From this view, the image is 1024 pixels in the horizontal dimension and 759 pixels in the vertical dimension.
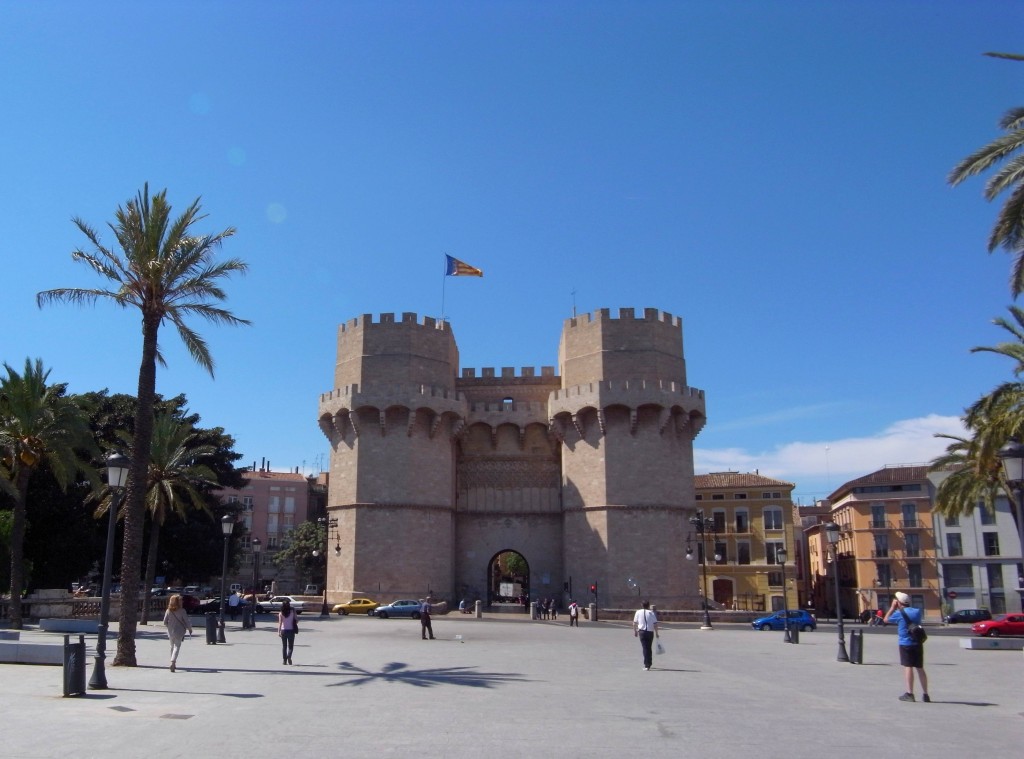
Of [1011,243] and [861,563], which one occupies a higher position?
[1011,243]

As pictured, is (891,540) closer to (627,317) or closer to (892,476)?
(892,476)

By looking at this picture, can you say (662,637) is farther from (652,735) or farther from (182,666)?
(652,735)

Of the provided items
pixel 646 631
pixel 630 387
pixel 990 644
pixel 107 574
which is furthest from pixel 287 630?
pixel 630 387

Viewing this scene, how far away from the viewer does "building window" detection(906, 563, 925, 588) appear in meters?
50.5

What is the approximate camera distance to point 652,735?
853cm

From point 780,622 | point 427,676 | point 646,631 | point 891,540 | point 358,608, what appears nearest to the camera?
point 427,676

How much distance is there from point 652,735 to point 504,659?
29.0ft

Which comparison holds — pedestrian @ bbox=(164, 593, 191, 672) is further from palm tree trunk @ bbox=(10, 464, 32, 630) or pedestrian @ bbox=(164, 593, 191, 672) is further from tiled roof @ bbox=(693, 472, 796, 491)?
tiled roof @ bbox=(693, 472, 796, 491)

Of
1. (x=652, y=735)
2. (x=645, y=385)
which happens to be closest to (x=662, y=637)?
(x=645, y=385)

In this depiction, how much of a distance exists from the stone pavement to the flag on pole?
2487cm

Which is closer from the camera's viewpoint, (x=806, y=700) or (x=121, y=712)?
(x=121, y=712)

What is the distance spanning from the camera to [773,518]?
54812mm

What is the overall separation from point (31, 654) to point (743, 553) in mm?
47133

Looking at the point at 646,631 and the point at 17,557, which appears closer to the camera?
the point at 646,631
